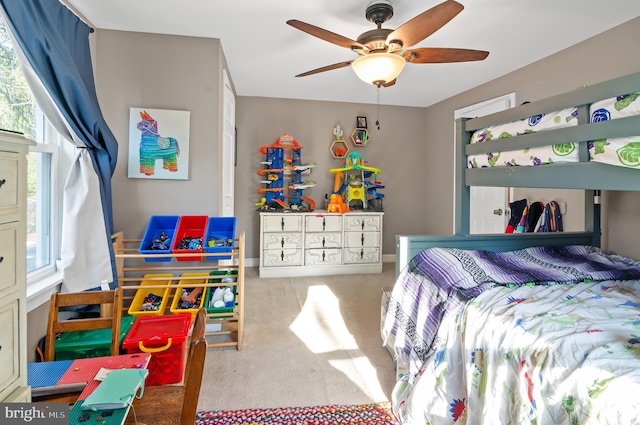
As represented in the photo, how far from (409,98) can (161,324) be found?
13.1 feet

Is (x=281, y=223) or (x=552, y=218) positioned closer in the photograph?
(x=552, y=218)

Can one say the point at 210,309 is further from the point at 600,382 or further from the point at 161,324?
the point at 600,382

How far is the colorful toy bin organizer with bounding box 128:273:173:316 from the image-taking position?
2.19 meters

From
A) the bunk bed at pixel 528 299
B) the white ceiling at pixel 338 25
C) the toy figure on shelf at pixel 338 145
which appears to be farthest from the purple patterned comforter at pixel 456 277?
the toy figure on shelf at pixel 338 145

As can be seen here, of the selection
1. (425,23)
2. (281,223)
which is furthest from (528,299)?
(281,223)

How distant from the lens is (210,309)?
92.5 inches

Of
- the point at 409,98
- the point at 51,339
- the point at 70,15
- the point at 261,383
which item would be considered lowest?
the point at 261,383

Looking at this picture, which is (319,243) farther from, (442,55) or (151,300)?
(442,55)

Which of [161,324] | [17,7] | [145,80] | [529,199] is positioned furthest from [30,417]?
[529,199]

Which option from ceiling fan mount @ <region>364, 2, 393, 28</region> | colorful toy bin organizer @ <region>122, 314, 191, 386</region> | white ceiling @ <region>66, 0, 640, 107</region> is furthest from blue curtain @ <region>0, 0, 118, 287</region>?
ceiling fan mount @ <region>364, 2, 393, 28</region>

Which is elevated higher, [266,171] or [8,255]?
[266,171]

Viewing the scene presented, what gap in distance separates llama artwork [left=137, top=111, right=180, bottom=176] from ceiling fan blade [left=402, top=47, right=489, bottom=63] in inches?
73.0

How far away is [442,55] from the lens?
2105mm

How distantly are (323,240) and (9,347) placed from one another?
3.51m
